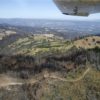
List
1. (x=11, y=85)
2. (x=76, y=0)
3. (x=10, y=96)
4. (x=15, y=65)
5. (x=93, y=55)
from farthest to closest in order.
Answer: (x=15, y=65), (x=93, y=55), (x=11, y=85), (x=10, y=96), (x=76, y=0)

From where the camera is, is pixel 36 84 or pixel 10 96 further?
pixel 36 84

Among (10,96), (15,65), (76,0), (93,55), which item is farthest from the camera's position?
(15,65)

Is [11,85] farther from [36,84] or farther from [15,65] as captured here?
[15,65]

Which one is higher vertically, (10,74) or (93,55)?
(93,55)

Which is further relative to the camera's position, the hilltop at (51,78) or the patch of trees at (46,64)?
the patch of trees at (46,64)

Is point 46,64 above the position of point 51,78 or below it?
above

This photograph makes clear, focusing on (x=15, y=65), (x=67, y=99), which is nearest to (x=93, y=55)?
(x=67, y=99)

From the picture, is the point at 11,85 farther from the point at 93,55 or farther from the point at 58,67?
the point at 93,55

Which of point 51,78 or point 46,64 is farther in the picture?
point 46,64

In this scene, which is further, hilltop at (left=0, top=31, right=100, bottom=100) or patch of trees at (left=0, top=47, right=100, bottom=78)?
patch of trees at (left=0, top=47, right=100, bottom=78)

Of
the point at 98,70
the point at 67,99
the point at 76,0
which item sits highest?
the point at 76,0
